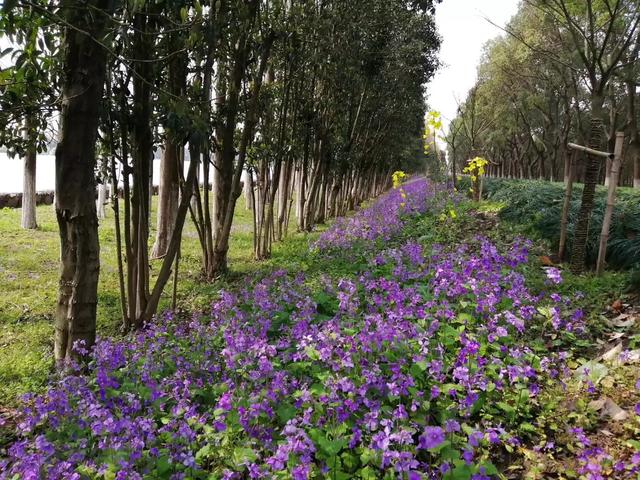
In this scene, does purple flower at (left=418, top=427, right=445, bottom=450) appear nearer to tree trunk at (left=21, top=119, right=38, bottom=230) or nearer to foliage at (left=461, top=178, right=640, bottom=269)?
foliage at (left=461, top=178, right=640, bottom=269)

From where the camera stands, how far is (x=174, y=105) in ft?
12.5

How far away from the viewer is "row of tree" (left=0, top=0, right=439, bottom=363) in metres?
3.85

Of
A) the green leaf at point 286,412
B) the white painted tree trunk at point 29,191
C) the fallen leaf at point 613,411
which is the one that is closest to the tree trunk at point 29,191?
the white painted tree trunk at point 29,191

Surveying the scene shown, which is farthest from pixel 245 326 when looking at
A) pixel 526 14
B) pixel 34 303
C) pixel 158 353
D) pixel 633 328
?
pixel 526 14

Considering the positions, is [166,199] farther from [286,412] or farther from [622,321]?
[622,321]

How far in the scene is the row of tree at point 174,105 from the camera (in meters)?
3.85

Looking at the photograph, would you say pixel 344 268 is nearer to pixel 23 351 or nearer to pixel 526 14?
pixel 23 351

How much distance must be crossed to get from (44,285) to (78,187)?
12.9ft

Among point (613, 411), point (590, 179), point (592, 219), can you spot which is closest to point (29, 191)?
point (590, 179)

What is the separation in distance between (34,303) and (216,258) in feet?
8.71

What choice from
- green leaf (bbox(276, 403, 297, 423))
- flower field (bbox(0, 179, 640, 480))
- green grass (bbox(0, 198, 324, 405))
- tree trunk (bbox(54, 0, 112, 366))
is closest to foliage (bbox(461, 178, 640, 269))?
flower field (bbox(0, 179, 640, 480))

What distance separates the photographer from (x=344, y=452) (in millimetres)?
2572

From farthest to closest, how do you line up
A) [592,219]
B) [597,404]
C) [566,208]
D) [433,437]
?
[592,219] < [566,208] < [597,404] < [433,437]

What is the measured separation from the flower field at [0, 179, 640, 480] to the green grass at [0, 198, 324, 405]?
1340 mm
